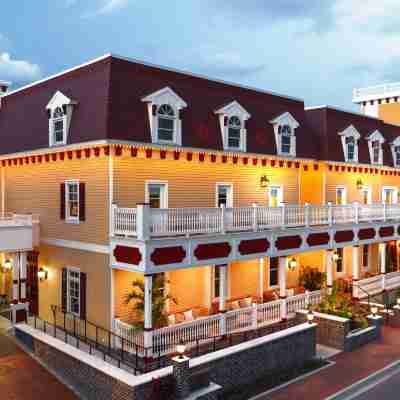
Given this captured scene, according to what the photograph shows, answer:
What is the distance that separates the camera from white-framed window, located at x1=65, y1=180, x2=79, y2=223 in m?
17.7

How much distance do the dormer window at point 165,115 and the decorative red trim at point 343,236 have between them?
9.03 m

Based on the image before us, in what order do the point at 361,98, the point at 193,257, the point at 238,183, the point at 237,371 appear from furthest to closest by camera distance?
the point at 361,98 → the point at 238,183 → the point at 193,257 → the point at 237,371

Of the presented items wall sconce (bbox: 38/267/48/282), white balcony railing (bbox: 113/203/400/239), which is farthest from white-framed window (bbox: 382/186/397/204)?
wall sconce (bbox: 38/267/48/282)

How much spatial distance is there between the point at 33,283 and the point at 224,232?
9.28 m

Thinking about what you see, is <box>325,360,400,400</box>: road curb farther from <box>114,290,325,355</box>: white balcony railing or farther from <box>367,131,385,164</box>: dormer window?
<box>367,131,385,164</box>: dormer window

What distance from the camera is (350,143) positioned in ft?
82.7

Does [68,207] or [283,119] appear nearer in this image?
[68,207]

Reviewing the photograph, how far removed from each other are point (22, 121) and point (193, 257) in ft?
34.2

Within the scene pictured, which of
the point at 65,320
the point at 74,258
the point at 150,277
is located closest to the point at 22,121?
the point at 74,258

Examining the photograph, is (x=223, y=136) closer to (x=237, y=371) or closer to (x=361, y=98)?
(x=237, y=371)

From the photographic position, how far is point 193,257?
15531 mm

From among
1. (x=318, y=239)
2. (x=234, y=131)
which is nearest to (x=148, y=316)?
(x=234, y=131)

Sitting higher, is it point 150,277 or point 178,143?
point 178,143

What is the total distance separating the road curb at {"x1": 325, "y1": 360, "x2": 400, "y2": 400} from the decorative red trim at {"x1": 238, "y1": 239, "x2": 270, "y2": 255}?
564cm
